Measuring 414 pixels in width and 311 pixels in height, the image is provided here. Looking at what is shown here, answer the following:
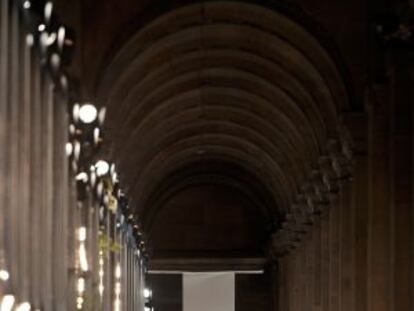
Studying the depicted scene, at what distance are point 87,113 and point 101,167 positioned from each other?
5.91 meters

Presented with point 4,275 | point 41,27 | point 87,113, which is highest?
point 41,27

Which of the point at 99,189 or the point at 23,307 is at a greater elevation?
the point at 99,189

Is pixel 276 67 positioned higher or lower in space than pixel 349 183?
higher

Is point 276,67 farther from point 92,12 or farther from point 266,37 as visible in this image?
point 92,12

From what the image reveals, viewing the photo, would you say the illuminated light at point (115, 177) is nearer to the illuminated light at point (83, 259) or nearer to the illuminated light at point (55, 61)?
the illuminated light at point (83, 259)

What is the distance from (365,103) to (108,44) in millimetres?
5697

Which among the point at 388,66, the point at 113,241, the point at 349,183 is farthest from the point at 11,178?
the point at 113,241

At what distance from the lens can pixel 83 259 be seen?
124ft

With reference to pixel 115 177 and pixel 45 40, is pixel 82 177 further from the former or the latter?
pixel 115 177

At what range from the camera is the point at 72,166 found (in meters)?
35.1

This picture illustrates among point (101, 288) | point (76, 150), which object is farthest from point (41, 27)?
point (101, 288)

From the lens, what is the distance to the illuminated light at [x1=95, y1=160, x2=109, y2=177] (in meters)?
39.9

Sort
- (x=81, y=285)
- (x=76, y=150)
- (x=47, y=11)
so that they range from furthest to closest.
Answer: (x=81, y=285), (x=76, y=150), (x=47, y=11)

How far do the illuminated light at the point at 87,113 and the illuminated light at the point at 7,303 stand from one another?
1003cm
